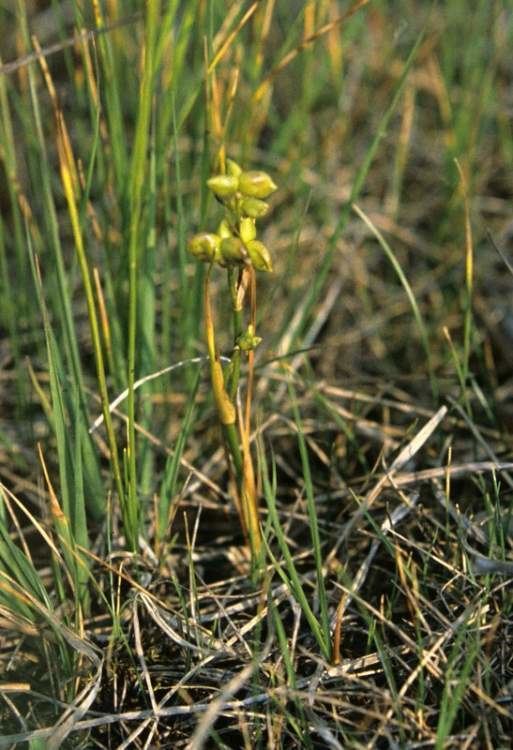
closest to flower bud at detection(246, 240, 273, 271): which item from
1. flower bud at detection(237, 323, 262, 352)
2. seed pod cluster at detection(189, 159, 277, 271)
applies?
seed pod cluster at detection(189, 159, 277, 271)

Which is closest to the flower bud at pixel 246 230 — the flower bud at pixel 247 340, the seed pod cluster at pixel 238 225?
the seed pod cluster at pixel 238 225

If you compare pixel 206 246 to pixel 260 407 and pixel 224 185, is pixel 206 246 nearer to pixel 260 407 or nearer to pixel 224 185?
pixel 224 185

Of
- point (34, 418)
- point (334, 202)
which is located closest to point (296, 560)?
point (34, 418)

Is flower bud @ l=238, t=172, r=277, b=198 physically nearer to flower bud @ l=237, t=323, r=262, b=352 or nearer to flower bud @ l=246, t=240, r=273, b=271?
flower bud @ l=246, t=240, r=273, b=271

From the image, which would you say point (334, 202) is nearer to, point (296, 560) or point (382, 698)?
point (296, 560)

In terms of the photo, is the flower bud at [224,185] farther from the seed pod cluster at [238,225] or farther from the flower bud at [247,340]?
the flower bud at [247,340]
